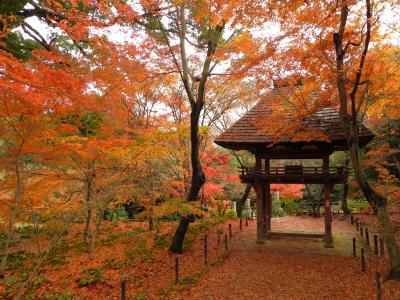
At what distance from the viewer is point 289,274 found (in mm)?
9539

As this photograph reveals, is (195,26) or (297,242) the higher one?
(195,26)

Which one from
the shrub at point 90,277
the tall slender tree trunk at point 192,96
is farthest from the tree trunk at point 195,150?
the shrub at point 90,277

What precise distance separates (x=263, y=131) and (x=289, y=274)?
17.2 ft

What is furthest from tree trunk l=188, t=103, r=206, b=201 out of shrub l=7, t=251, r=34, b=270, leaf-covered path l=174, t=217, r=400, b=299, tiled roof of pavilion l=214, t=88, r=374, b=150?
shrub l=7, t=251, r=34, b=270

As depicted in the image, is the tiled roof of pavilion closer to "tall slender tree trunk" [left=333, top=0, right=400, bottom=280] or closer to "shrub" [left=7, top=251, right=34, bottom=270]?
"tall slender tree trunk" [left=333, top=0, right=400, bottom=280]

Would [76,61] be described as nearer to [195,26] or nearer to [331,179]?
[195,26]

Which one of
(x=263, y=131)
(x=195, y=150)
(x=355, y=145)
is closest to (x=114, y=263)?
(x=195, y=150)

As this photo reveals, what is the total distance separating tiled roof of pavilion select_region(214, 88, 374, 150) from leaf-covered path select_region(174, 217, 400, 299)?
4.25m

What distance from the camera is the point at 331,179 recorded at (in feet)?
39.9

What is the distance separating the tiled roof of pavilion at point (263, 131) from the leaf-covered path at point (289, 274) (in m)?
4.25

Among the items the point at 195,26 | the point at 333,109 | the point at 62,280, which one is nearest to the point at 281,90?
the point at 333,109

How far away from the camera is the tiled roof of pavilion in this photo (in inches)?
466

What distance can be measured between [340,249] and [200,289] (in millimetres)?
6445

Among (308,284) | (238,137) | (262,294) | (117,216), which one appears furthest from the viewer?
(117,216)
